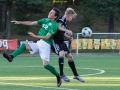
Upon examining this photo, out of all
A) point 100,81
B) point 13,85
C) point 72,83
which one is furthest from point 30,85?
point 100,81

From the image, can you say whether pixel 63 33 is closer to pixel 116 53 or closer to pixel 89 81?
pixel 89 81

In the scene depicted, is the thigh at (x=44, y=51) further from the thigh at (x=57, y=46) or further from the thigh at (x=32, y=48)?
the thigh at (x=57, y=46)

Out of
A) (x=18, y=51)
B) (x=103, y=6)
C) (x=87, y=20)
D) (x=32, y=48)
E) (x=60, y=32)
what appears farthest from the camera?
(x=87, y=20)

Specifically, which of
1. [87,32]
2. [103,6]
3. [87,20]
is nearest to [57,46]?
[87,32]

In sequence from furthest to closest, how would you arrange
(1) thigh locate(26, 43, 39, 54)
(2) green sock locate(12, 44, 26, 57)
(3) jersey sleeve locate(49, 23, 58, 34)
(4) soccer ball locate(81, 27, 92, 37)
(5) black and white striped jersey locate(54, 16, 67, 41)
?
(4) soccer ball locate(81, 27, 92, 37) < (5) black and white striped jersey locate(54, 16, 67, 41) < (3) jersey sleeve locate(49, 23, 58, 34) < (1) thigh locate(26, 43, 39, 54) < (2) green sock locate(12, 44, 26, 57)

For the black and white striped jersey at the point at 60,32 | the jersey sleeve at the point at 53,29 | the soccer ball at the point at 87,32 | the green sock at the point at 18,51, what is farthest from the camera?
the soccer ball at the point at 87,32

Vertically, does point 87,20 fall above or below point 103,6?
below

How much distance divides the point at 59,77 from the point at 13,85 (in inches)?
54.9

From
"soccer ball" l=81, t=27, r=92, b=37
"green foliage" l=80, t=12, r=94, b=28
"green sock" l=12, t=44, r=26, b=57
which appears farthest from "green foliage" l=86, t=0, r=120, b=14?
"green sock" l=12, t=44, r=26, b=57

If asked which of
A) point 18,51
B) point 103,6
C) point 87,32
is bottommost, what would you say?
point 87,32

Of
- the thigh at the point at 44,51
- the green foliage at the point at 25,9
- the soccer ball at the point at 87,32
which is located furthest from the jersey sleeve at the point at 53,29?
the green foliage at the point at 25,9

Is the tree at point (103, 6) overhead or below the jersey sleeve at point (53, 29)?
below

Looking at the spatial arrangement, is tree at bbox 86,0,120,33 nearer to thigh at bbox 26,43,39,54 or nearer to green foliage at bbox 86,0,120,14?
green foliage at bbox 86,0,120,14

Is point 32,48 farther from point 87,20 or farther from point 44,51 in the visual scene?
point 87,20
